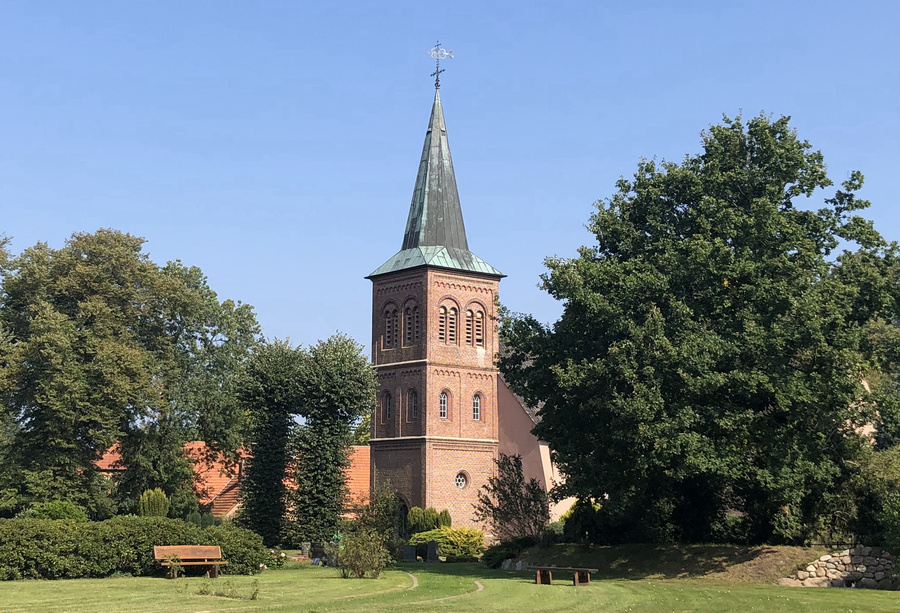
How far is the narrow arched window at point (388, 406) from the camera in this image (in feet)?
206

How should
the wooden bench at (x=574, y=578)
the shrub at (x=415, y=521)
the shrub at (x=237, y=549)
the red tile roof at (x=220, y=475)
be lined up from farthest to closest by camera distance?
the red tile roof at (x=220, y=475)
the shrub at (x=415, y=521)
the shrub at (x=237, y=549)
the wooden bench at (x=574, y=578)

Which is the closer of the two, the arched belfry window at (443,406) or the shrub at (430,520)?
the shrub at (430,520)

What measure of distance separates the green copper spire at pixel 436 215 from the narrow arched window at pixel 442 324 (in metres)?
2.97

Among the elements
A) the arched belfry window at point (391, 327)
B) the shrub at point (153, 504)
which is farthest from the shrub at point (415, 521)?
the shrub at point (153, 504)

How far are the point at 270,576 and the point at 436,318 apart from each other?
33126mm

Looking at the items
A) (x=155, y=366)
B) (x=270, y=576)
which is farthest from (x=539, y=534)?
(x=155, y=366)

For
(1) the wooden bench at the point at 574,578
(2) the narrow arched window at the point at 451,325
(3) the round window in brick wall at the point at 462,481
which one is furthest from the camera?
(2) the narrow arched window at the point at 451,325

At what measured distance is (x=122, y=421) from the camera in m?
53.6

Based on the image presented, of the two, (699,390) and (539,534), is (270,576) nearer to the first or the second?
(539,534)

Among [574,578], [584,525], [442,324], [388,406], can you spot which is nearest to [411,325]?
[442,324]

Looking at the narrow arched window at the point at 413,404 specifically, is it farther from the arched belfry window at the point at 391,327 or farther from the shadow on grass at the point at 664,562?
the shadow on grass at the point at 664,562

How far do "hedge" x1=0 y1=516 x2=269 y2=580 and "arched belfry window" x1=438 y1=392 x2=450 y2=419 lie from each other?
3043 cm

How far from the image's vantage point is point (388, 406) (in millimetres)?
63188

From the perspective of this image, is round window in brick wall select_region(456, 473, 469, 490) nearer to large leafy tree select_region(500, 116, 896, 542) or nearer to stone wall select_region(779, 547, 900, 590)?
large leafy tree select_region(500, 116, 896, 542)
